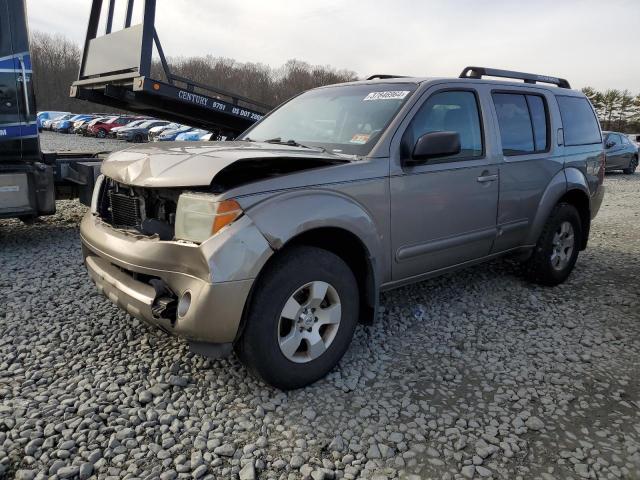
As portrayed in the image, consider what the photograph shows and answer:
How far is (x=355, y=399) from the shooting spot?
283 cm

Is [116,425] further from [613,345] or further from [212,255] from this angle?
[613,345]

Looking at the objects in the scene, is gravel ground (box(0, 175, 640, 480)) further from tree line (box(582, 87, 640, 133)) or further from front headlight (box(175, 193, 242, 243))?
tree line (box(582, 87, 640, 133))

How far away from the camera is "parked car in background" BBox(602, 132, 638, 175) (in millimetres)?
16438

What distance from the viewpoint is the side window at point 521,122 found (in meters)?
4.14

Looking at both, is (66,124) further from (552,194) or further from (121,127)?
(552,194)

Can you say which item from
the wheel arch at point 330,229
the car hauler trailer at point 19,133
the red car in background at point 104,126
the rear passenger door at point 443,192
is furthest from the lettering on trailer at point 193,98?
the red car in background at point 104,126

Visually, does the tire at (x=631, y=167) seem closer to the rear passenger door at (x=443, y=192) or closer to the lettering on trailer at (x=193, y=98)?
the lettering on trailer at (x=193, y=98)

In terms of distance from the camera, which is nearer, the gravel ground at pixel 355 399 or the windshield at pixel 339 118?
the gravel ground at pixel 355 399

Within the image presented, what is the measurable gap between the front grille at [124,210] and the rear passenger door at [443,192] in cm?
165

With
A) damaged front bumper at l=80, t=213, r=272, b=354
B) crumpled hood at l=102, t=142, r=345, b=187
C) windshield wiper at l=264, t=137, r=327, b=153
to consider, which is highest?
windshield wiper at l=264, t=137, r=327, b=153

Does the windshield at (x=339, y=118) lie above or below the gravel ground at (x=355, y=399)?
above

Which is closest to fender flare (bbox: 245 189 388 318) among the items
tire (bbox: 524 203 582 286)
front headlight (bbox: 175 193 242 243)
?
front headlight (bbox: 175 193 242 243)

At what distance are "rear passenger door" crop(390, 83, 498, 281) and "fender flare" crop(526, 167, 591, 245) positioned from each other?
676 millimetres

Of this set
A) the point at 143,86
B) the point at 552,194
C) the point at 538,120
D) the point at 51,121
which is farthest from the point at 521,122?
the point at 51,121
